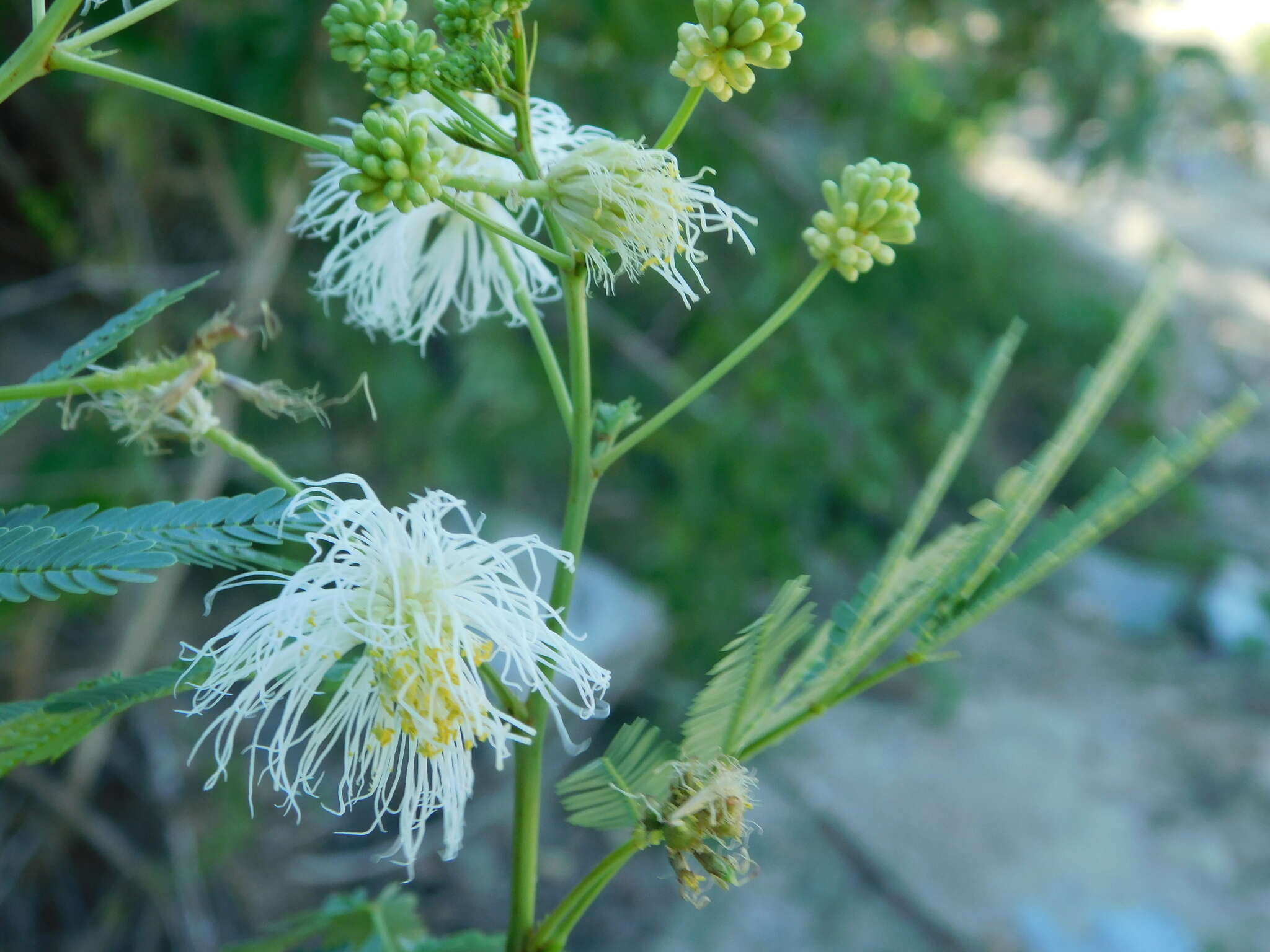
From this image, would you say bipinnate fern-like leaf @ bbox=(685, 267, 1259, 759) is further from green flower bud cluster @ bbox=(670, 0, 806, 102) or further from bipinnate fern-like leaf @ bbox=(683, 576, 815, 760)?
green flower bud cluster @ bbox=(670, 0, 806, 102)

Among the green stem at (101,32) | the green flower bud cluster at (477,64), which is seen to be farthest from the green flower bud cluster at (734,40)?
the green stem at (101,32)

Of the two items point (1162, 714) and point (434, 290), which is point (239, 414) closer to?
point (434, 290)

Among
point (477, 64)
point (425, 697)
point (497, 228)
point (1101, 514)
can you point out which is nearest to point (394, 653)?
point (425, 697)

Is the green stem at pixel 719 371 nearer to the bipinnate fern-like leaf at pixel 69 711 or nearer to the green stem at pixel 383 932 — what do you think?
the bipinnate fern-like leaf at pixel 69 711

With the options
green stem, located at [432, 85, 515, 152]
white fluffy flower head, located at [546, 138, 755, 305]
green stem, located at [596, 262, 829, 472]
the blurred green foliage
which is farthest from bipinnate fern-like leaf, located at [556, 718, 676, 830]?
the blurred green foliage

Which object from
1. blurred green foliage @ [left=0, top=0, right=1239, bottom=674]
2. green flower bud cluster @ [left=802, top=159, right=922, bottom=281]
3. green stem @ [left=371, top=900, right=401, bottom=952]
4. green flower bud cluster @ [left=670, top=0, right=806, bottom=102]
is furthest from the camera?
blurred green foliage @ [left=0, top=0, right=1239, bottom=674]

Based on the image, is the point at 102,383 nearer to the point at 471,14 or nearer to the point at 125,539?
the point at 125,539
